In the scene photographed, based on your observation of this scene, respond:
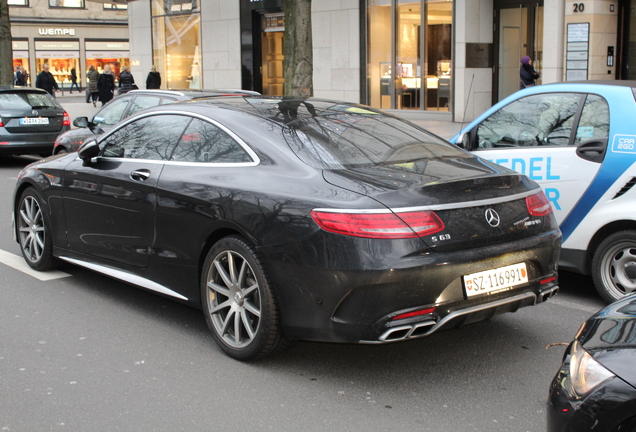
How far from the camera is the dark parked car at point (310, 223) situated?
3834 mm

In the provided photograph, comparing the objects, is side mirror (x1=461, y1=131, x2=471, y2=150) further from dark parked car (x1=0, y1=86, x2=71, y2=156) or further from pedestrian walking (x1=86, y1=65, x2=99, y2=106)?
pedestrian walking (x1=86, y1=65, x2=99, y2=106)

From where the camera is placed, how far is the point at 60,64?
53.8 m

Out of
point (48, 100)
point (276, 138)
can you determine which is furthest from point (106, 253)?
point (48, 100)

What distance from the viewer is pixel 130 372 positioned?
432 centimetres

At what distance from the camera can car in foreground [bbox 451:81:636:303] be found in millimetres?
5367

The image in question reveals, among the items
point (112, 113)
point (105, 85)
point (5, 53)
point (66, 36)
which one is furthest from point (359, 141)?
point (66, 36)

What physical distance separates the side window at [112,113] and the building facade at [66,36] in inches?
1762

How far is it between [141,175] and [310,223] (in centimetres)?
166

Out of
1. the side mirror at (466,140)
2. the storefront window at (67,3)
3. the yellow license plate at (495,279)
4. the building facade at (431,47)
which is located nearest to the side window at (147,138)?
the yellow license plate at (495,279)

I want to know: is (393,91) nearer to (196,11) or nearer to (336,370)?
(196,11)

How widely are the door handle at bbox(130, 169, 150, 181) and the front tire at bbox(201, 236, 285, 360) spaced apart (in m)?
0.88

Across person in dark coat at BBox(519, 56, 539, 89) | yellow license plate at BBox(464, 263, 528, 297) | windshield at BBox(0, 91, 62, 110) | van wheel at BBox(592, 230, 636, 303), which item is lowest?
van wheel at BBox(592, 230, 636, 303)

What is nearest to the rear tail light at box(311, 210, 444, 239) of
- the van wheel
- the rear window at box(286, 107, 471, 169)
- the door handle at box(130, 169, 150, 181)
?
the rear window at box(286, 107, 471, 169)

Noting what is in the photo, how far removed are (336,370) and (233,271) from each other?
83 centimetres
